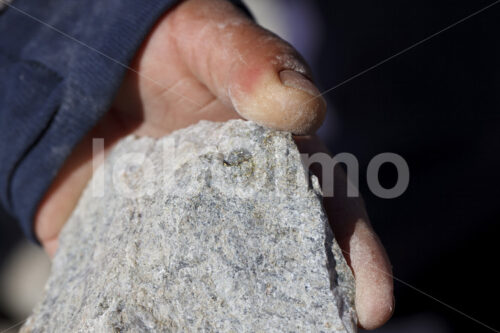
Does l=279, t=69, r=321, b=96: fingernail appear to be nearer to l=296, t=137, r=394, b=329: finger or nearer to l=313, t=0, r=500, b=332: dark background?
l=296, t=137, r=394, b=329: finger

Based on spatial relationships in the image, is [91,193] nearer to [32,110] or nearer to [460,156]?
[32,110]

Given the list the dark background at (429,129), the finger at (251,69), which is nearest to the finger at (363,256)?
the finger at (251,69)

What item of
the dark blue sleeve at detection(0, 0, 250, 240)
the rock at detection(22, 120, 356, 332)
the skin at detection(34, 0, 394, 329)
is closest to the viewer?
the rock at detection(22, 120, 356, 332)

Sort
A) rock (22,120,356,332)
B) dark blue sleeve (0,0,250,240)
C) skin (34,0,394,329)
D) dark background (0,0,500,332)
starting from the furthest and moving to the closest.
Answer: dark background (0,0,500,332) → dark blue sleeve (0,0,250,240) → skin (34,0,394,329) → rock (22,120,356,332)

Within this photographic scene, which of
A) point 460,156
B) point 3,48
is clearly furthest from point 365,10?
point 3,48

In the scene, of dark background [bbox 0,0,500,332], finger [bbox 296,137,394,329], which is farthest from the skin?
dark background [bbox 0,0,500,332]

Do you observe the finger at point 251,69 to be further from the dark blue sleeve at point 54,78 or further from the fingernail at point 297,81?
the dark blue sleeve at point 54,78
